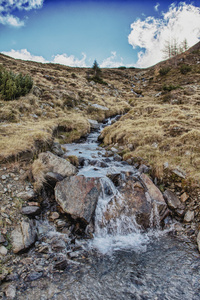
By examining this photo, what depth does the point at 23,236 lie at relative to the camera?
15.0 ft

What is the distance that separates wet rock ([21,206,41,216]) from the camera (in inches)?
210

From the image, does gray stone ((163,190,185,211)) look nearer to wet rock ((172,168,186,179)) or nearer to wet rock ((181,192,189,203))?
wet rock ((181,192,189,203))

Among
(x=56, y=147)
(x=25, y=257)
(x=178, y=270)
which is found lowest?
(x=178, y=270)

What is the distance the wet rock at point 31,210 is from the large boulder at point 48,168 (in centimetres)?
108

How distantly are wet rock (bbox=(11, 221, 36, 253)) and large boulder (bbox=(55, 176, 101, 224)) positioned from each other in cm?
128

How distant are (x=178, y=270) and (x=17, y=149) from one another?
292 inches

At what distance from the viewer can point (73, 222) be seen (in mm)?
5629

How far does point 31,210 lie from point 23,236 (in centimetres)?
99

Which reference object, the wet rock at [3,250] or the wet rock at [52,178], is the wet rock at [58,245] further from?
the wet rock at [52,178]

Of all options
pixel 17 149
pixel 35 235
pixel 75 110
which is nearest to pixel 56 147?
pixel 17 149

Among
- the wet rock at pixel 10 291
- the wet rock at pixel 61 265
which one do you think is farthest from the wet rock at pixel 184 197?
the wet rock at pixel 10 291

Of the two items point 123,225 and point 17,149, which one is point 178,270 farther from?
point 17,149

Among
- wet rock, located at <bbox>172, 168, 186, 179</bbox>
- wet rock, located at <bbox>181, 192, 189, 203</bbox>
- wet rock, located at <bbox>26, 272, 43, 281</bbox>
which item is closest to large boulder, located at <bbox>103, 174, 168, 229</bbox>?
wet rock, located at <bbox>181, 192, 189, 203</bbox>

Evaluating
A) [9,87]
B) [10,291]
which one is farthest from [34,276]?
[9,87]
